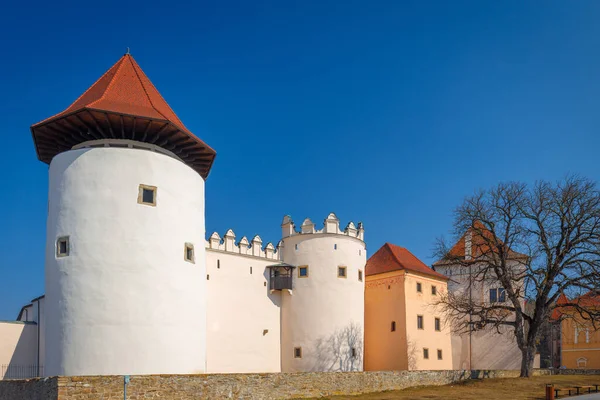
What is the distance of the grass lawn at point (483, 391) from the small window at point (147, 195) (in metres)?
9.78

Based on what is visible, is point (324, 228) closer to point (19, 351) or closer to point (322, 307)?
point (322, 307)

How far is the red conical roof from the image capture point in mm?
22522

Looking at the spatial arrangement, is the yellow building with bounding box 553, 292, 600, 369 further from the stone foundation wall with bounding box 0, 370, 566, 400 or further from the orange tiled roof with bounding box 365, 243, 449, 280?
the stone foundation wall with bounding box 0, 370, 566, 400

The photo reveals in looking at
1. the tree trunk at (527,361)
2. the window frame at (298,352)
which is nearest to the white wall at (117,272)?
the window frame at (298,352)

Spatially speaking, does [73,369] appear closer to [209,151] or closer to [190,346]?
[190,346]

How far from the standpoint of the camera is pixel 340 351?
3297 cm

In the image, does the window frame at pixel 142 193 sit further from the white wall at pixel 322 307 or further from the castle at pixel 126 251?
the white wall at pixel 322 307

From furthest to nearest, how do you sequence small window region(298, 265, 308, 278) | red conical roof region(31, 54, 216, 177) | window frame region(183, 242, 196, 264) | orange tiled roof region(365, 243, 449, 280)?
orange tiled roof region(365, 243, 449, 280), small window region(298, 265, 308, 278), window frame region(183, 242, 196, 264), red conical roof region(31, 54, 216, 177)

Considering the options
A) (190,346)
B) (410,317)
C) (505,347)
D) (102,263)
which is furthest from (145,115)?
(505,347)

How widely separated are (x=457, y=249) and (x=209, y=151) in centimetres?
1919

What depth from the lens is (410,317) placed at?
3631 cm

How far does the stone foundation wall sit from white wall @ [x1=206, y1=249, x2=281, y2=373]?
864 centimetres

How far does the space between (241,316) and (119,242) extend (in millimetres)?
11234

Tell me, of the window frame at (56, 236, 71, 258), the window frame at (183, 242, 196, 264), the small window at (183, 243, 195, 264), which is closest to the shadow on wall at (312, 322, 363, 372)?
the window frame at (183, 242, 196, 264)
